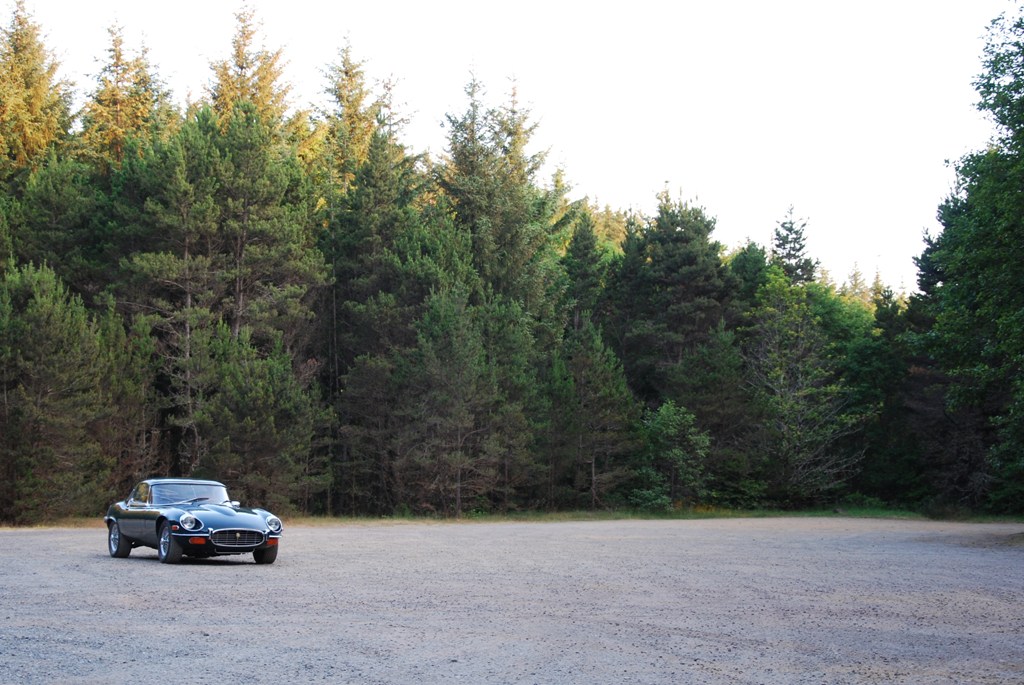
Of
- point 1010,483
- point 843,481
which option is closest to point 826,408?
point 843,481

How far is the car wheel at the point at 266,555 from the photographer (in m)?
17.9

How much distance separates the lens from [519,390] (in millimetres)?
51031

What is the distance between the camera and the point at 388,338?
5081cm

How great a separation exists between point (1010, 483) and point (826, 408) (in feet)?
35.2

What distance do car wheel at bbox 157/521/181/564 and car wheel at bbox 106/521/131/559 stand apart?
4.76ft

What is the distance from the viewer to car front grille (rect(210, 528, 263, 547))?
17250 mm

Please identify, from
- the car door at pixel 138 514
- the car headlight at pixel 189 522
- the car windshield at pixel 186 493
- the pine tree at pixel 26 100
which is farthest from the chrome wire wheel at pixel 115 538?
the pine tree at pixel 26 100

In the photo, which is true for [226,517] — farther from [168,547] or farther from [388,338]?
[388,338]

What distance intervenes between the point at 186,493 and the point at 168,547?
1495mm

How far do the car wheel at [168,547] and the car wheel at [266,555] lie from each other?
1312 mm

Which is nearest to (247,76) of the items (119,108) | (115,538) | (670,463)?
(119,108)

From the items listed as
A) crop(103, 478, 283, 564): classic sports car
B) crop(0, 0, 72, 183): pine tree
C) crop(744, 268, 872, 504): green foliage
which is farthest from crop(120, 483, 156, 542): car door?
crop(744, 268, 872, 504): green foliage

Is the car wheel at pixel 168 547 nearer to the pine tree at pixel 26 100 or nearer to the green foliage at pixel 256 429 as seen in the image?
the green foliage at pixel 256 429

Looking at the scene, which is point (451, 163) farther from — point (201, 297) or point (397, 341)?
point (201, 297)
